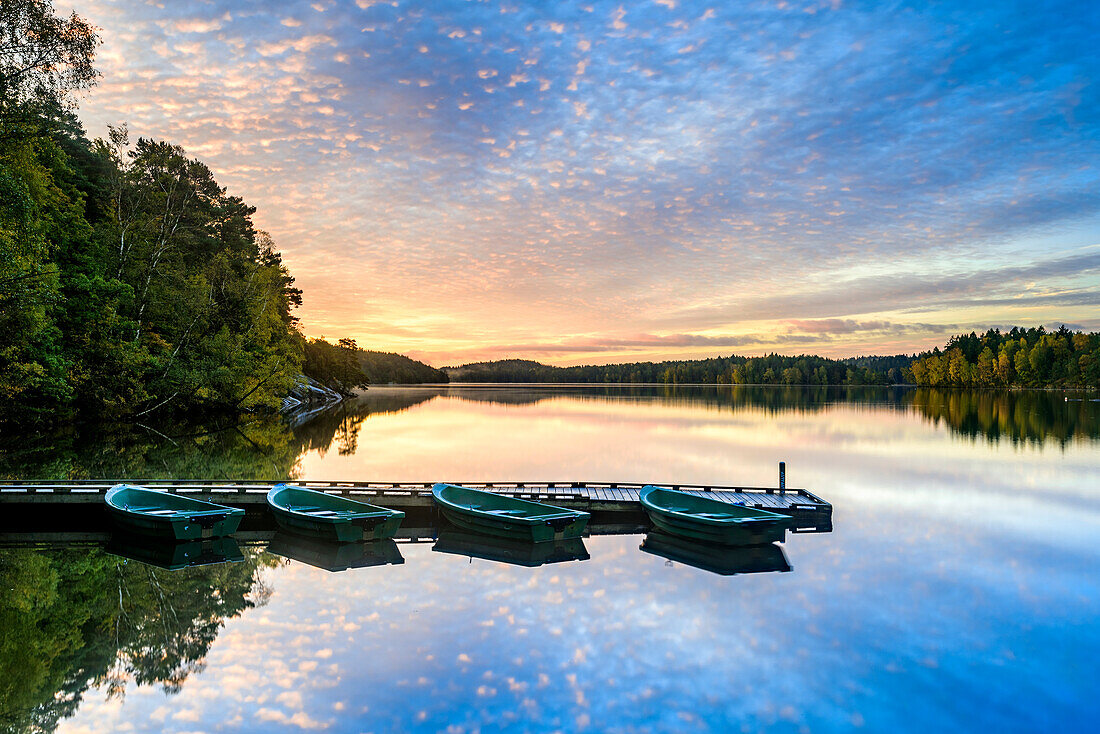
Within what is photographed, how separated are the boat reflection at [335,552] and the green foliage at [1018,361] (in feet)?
486

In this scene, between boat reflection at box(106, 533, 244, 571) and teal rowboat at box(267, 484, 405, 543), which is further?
teal rowboat at box(267, 484, 405, 543)

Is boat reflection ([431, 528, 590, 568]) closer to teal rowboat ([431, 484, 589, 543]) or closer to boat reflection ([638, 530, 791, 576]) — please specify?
teal rowboat ([431, 484, 589, 543])

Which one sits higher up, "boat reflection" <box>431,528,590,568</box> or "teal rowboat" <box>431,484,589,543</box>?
"teal rowboat" <box>431,484,589,543</box>

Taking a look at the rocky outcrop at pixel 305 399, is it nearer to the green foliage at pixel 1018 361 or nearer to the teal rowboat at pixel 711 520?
the teal rowboat at pixel 711 520

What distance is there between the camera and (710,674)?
8766 mm

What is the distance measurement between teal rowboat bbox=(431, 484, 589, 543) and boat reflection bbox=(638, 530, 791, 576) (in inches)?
80.6

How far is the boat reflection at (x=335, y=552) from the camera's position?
1355 centimetres

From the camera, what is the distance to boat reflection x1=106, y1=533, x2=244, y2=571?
13.4m

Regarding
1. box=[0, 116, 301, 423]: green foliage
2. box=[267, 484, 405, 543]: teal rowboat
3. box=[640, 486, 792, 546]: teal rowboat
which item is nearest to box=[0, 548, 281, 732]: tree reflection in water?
box=[267, 484, 405, 543]: teal rowboat

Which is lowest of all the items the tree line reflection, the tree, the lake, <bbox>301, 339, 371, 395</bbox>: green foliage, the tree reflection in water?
the lake

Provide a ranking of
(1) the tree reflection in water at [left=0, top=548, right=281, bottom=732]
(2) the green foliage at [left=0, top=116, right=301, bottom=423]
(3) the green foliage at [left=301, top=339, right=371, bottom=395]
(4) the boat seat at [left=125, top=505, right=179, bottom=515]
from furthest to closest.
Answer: (3) the green foliage at [left=301, top=339, right=371, bottom=395] < (2) the green foliage at [left=0, top=116, right=301, bottom=423] < (4) the boat seat at [left=125, top=505, right=179, bottom=515] < (1) the tree reflection in water at [left=0, top=548, right=281, bottom=732]

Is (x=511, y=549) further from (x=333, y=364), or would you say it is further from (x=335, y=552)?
(x=333, y=364)

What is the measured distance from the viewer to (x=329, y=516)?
14891mm

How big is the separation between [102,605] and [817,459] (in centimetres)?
3152
